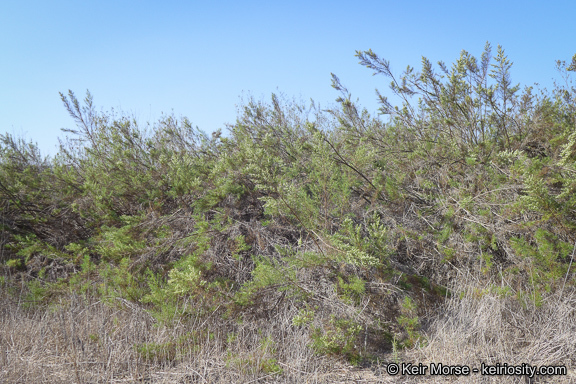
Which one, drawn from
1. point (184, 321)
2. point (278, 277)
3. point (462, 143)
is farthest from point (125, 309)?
point (462, 143)

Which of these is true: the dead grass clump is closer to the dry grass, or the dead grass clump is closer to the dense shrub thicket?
the dense shrub thicket

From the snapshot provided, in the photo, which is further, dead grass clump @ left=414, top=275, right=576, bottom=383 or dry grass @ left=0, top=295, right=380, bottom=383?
dry grass @ left=0, top=295, right=380, bottom=383

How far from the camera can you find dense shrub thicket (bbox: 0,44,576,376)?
10.9ft

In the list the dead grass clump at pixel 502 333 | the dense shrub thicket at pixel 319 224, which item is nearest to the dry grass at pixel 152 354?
the dense shrub thicket at pixel 319 224

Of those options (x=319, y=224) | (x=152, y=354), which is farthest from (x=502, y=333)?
(x=152, y=354)

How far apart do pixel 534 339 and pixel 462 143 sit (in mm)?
2285

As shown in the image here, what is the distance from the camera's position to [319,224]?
Result: 376 centimetres

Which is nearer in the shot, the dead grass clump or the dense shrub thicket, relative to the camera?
the dead grass clump

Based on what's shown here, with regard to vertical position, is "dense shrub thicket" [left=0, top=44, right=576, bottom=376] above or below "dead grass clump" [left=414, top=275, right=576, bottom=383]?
above

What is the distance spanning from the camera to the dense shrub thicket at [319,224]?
332 cm

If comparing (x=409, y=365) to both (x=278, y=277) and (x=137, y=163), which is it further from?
(x=137, y=163)

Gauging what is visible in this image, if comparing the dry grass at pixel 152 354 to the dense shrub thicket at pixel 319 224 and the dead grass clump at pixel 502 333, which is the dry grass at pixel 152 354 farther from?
the dead grass clump at pixel 502 333

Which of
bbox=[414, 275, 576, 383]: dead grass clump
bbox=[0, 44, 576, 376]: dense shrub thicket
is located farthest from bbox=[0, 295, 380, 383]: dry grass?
bbox=[414, 275, 576, 383]: dead grass clump

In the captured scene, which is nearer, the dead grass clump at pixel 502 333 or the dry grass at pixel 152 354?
the dead grass clump at pixel 502 333
